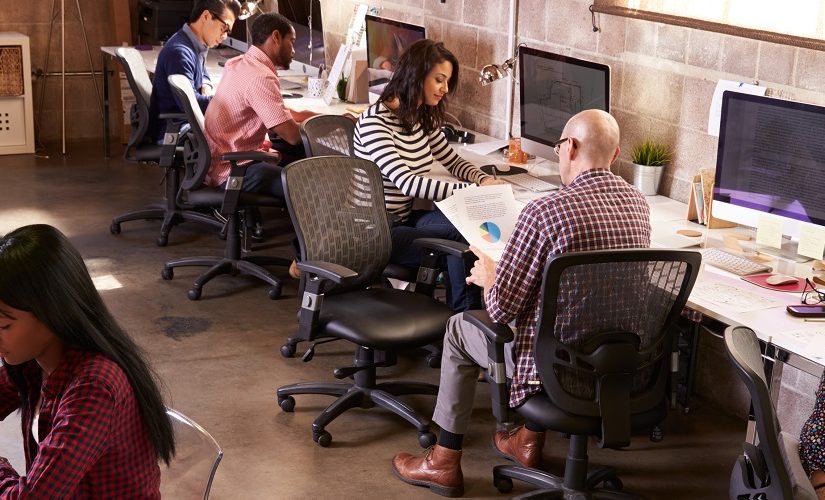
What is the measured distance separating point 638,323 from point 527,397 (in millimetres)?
374

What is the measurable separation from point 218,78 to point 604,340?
173 inches

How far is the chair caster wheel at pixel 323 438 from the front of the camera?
3668mm

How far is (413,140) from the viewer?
14.5 ft

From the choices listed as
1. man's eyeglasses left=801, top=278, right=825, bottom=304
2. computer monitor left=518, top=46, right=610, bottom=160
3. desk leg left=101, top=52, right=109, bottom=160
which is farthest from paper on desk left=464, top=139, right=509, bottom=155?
desk leg left=101, top=52, right=109, bottom=160

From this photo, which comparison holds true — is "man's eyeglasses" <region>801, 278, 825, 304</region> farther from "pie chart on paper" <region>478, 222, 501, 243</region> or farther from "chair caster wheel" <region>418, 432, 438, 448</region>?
"chair caster wheel" <region>418, 432, 438, 448</region>

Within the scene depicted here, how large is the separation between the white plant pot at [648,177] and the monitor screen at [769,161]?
0.60 meters

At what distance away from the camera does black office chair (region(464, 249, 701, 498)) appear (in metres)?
2.78

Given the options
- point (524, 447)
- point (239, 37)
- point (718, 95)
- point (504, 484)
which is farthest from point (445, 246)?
point (239, 37)

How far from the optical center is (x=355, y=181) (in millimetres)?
3760

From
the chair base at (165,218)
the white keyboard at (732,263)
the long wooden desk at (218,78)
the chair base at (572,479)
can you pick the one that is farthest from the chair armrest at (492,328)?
the chair base at (165,218)

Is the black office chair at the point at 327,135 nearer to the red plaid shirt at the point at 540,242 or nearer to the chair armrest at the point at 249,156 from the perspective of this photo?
the chair armrest at the point at 249,156

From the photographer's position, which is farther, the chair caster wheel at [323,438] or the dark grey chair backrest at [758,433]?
the chair caster wheel at [323,438]

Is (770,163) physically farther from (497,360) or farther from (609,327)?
(497,360)

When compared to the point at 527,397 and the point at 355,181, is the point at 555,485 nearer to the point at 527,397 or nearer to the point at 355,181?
the point at 527,397
